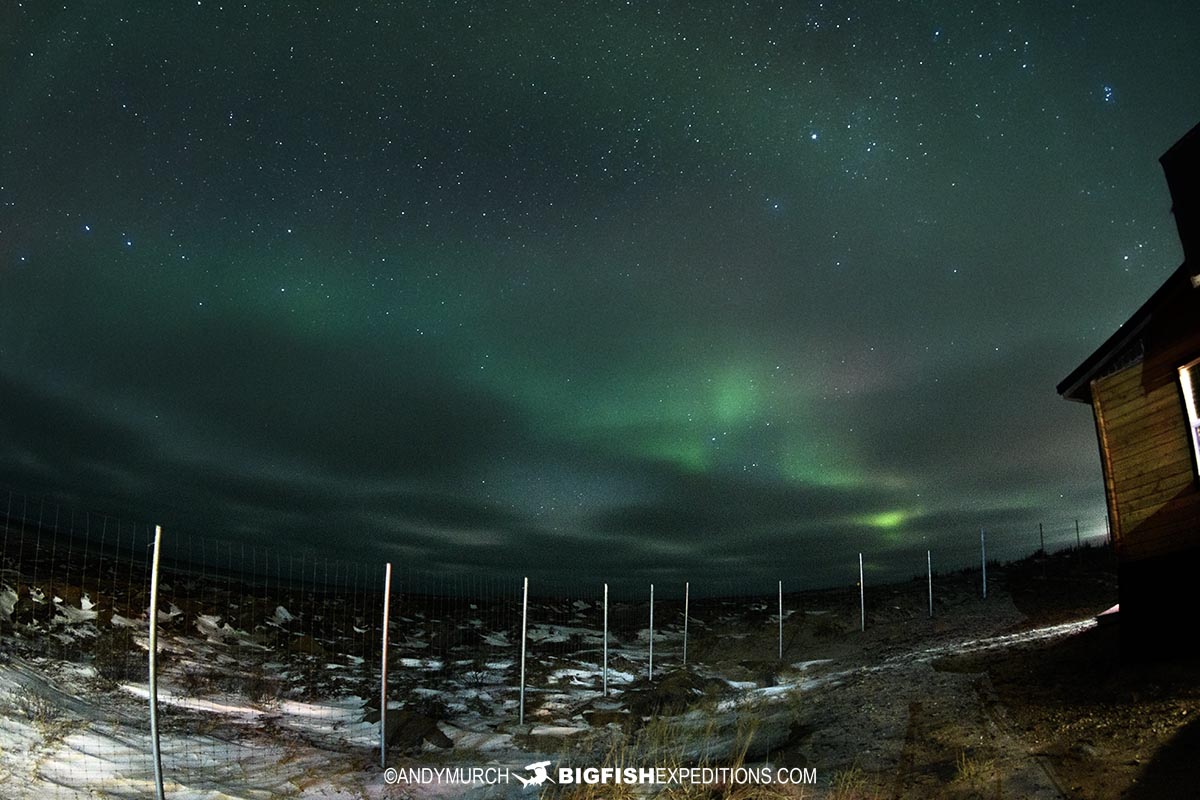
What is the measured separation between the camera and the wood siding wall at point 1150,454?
36.3ft

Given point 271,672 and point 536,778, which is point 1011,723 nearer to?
point 536,778

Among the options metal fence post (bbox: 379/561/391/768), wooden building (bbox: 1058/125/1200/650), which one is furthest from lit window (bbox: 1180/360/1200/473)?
metal fence post (bbox: 379/561/391/768)

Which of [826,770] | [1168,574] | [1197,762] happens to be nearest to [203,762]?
[826,770]

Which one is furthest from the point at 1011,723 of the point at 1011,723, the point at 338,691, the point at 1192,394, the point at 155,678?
the point at 338,691

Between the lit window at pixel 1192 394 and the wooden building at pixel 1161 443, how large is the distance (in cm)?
1

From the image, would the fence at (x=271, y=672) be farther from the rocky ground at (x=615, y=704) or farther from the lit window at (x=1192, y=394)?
the lit window at (x=1192, y=394)

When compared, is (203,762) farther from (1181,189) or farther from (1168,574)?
(1181,189)

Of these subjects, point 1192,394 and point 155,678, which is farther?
point 1192,394

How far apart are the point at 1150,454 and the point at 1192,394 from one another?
1154mm

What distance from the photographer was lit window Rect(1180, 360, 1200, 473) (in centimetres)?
1088

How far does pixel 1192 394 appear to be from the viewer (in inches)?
437

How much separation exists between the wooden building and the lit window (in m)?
0.01

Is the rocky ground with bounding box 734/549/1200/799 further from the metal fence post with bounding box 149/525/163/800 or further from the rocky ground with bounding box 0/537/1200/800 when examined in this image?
the metal fence post with bounding box 149/525/163/800

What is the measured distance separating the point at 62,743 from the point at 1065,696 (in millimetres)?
15568
